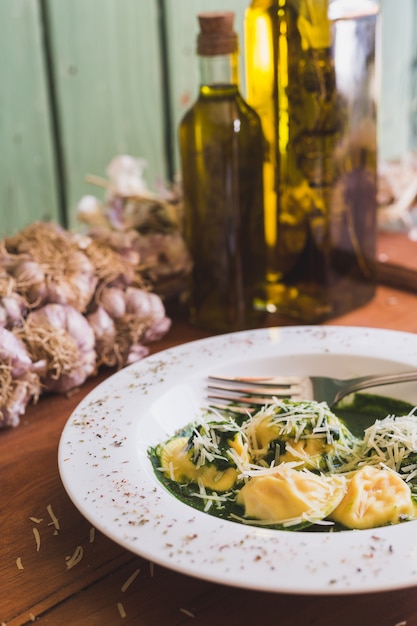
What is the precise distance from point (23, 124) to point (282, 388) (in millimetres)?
675

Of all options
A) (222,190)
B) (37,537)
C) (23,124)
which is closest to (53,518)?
(37,537)

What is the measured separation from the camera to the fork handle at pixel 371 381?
844 millimetres

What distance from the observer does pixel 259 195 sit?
1.06 meters

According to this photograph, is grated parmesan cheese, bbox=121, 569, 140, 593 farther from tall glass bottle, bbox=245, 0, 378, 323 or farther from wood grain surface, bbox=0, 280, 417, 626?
tall glass bottle, bbox=245, 0, 378, 323

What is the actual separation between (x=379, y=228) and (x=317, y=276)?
0.39m

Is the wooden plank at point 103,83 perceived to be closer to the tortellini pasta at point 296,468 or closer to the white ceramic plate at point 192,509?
the white ceramic plate at point 192,509

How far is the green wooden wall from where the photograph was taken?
1.28 m

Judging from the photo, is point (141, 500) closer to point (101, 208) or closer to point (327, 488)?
point (327, 488)

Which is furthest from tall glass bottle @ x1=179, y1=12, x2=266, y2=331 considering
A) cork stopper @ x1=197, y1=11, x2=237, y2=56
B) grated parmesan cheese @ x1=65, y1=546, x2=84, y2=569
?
grated parmesan cheese @ x1=65, y1=546, x2=84, y2=569

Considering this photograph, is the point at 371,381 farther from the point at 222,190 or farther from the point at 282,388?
the point at 222,190

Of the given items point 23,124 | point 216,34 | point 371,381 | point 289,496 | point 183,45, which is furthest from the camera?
point 183,45

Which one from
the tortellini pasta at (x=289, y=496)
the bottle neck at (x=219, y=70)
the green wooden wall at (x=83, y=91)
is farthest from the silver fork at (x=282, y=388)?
the green wooden wall at (x=83, y=91)

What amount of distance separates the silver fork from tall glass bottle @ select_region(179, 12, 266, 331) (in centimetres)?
21

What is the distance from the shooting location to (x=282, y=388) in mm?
879
